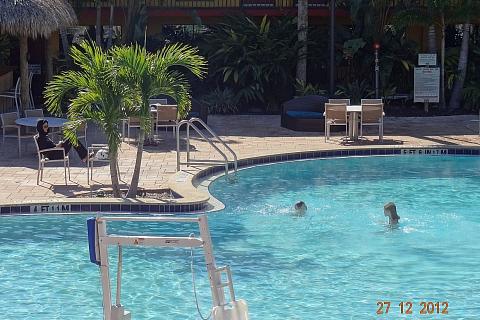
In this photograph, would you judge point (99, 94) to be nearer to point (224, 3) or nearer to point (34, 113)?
point (34, 113)

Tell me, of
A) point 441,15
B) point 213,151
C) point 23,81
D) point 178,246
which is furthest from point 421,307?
point 441,15

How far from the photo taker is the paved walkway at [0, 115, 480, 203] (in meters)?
15.0

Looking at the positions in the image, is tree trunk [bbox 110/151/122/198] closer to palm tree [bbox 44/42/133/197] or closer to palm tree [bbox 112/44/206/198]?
palm tree [bbox 44/42/133/197]

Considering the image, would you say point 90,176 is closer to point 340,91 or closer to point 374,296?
point 374,296

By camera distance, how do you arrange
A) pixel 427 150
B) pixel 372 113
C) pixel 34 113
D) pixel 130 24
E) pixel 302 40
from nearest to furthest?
pixel 34 113 → pixel 427 150 → pixel 372 113 → pixel 302 40 → pixel 130 24

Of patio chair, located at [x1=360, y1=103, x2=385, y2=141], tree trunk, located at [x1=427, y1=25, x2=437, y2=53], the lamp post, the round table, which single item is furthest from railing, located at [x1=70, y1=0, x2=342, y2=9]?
the round table

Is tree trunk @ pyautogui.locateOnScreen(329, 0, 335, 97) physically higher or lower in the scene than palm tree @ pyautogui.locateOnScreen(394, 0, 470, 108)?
lower

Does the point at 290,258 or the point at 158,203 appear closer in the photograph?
the point at 290,258

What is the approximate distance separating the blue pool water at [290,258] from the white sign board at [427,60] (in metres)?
8.39

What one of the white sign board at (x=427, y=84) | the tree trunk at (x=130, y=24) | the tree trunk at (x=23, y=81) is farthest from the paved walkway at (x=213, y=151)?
the tree trunk at (x=130, y=24)

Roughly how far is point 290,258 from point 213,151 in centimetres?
675

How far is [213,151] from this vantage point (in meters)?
18.4

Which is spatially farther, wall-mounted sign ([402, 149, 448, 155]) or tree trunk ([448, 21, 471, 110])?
tree trunk ([448, 21, 471, 110])

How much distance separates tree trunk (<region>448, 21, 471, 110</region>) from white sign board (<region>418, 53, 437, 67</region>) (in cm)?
76
